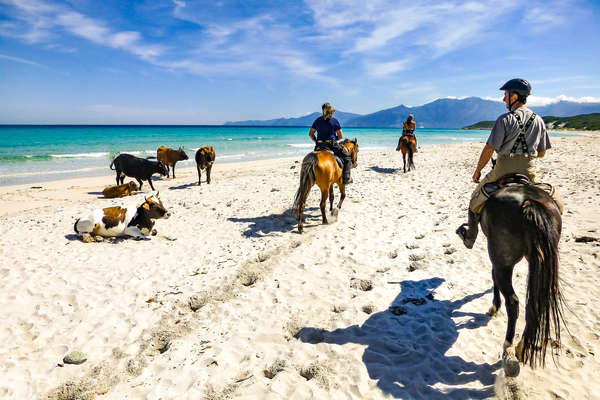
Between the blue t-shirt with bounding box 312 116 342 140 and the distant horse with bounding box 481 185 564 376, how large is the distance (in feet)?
19.3

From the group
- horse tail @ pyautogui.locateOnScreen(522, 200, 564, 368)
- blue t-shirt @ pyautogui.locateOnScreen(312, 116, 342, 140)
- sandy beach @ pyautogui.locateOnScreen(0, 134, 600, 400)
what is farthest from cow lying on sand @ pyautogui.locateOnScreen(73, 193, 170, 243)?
horse tail @ pyautogui.locateOnScreen(522, 200, 564, 368)

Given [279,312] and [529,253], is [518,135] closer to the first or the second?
[529,253]

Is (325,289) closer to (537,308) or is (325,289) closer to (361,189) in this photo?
(537,308)

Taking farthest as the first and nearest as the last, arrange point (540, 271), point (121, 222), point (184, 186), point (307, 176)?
point (184, 186) < point (307, 176) < point (121, 222) < point (540, 271)

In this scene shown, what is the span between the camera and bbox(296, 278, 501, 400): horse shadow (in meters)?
3.01

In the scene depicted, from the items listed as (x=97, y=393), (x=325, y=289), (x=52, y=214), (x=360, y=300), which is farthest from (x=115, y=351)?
(x=52, y=214)

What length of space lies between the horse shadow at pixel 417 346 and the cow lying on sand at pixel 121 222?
5.58m

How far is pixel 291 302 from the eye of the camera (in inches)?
182

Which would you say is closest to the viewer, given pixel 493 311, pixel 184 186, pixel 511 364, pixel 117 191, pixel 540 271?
pixel 540 271

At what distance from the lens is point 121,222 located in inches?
290

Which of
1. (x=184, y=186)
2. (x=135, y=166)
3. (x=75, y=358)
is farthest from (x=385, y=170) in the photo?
(x=75, y=358)

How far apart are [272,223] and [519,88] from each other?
6481 millimetres

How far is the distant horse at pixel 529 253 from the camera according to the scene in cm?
280

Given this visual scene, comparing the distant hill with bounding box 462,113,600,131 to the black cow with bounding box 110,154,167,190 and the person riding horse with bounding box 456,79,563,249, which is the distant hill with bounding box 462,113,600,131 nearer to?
the black cow with bounding box 110,154,167,190
